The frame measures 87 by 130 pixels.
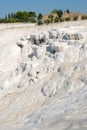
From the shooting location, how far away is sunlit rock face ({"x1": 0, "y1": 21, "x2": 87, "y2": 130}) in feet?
48.3

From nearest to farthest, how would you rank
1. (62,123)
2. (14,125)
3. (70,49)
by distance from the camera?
(62,123), (14,125), (70,49)

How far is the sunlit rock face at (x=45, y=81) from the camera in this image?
14734 millimetres

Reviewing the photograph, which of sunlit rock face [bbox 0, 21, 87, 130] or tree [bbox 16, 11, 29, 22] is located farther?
tree [bbox 16, 11, 29, 22]

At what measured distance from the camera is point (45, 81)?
19.9 meters

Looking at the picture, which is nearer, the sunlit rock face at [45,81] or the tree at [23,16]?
the sunlit rock face at [45,81]

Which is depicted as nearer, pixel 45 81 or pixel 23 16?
pixel 45 81

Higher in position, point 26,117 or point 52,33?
point 52,33

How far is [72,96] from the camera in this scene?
16.9 meters

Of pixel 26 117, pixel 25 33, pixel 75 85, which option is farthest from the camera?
pixel 25 33

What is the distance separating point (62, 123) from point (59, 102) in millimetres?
3840

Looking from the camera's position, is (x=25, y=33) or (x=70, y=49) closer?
(x=70, y=49)

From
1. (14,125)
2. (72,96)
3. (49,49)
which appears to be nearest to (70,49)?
(49,49)

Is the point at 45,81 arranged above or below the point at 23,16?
below

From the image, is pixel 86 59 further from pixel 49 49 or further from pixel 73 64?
pixel 49 49
